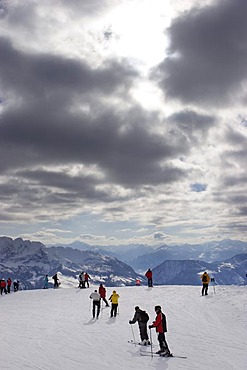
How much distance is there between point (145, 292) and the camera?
128 ft

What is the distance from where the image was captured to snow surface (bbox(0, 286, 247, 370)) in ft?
54.5

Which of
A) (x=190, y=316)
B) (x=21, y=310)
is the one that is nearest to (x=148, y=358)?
(x=190, y=316)

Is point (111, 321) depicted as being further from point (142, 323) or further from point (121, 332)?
point (142, 323)

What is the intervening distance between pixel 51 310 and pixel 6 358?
1567 cm

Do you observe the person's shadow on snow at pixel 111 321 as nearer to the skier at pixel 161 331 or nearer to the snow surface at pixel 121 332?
the snow surface at pixel 121 332

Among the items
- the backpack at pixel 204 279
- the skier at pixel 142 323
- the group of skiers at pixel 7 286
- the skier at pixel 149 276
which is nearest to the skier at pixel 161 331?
the skier at pixel 142 323

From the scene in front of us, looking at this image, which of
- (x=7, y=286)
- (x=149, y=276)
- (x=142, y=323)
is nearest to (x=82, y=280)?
(x=149, y=276)

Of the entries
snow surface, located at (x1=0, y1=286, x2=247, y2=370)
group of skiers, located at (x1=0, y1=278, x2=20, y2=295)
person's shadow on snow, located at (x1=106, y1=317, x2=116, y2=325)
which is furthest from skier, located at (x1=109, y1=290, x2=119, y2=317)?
group of skiers, located at (x1=0, y1=278, x2=20, y2=295)

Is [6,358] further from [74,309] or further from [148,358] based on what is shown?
[74,309]

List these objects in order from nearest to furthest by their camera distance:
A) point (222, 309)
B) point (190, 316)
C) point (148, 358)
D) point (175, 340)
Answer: point (148, 358), point (175, 340), point (190, 316), point (222, 309)

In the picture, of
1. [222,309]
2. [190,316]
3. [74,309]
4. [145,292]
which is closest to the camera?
[190,316]

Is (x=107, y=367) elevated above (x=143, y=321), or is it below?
below

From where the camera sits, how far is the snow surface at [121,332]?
16625 mm

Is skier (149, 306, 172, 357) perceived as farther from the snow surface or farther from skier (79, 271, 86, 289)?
skier (79, 271, 86, 289)
